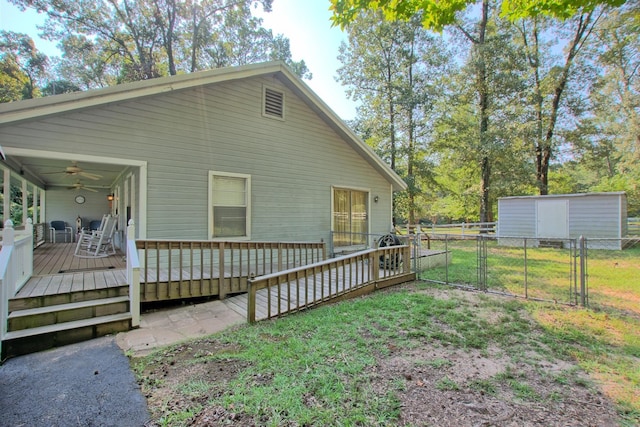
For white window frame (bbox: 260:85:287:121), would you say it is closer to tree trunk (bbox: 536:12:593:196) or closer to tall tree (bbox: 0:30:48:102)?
tree trunk (bbox: 536:12:593:196)

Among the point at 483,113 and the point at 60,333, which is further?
the point at 483,113

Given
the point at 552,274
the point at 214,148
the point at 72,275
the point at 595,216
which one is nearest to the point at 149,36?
the point at 214,148

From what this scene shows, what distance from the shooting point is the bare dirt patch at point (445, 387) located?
216 cm

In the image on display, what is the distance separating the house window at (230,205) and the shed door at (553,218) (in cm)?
1349

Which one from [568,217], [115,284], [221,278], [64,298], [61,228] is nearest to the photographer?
[64,298]

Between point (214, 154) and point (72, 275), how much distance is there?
3359 mm

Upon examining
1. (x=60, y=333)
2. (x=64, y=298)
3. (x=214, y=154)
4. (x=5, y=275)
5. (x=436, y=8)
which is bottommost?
(x=60, y=333)

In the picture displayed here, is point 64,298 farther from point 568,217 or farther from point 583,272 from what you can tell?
point 568,217

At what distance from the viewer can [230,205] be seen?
6.80m

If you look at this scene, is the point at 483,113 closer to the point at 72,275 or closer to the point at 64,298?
the point at 72,275

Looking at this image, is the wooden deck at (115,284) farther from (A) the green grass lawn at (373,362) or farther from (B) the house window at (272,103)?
(B) the house window at (272,103)

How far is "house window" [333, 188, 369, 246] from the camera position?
9.02 meters

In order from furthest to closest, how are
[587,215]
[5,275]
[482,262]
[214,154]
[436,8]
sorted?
[587,215]
[214,154]
[482,262]
[436,8]
[5,275]

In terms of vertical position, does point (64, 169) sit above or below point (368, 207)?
above
